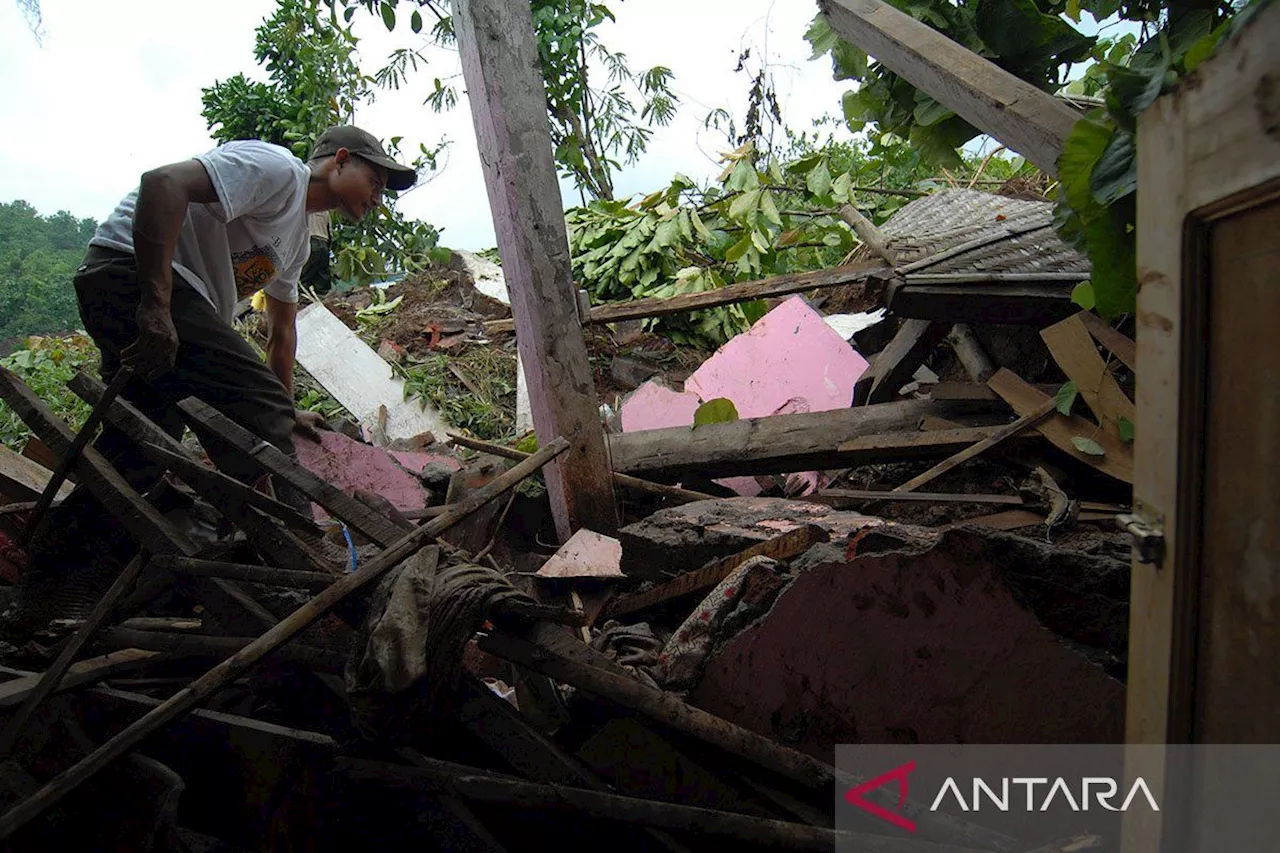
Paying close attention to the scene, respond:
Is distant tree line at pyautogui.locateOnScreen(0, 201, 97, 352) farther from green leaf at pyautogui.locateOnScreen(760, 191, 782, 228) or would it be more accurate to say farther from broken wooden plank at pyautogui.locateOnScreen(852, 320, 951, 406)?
broken wooden plank at pyautogui.locateOnScreen(852, 320, 951, 406)

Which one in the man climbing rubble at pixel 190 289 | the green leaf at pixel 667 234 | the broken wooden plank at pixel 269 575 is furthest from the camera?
the green leaf at pixel 667 234

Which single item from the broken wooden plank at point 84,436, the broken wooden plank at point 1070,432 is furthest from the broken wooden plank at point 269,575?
the broken wooden plank at point 1070,432

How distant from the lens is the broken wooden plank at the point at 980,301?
3.00 meters

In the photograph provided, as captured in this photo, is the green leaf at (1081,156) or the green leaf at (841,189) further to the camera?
the green leaf at (841,189)

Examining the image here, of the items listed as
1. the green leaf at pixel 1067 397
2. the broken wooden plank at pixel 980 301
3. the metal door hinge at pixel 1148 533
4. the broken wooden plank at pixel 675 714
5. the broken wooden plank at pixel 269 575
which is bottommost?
the broken wooden plank at pixel 675 714

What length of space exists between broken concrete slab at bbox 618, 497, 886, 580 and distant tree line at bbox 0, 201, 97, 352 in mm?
5754

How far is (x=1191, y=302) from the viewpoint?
36.3 inches

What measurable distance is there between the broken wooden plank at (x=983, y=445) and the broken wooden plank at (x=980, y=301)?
359mm

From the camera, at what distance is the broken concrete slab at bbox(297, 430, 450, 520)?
3859mm

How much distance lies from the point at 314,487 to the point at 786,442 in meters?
1.92

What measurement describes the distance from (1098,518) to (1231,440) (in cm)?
208

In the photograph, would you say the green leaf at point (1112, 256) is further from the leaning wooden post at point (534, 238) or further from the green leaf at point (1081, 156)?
the leaning wooden post at point (534, 238)

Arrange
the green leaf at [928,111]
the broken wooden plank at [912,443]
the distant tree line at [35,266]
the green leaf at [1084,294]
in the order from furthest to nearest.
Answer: the distant tree line at [35,266] < the broken wooden plank at [912,443] < the green leaf at [928,111] < the green leaf at [1084,294]

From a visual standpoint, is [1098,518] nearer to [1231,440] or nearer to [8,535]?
[1231,440]
